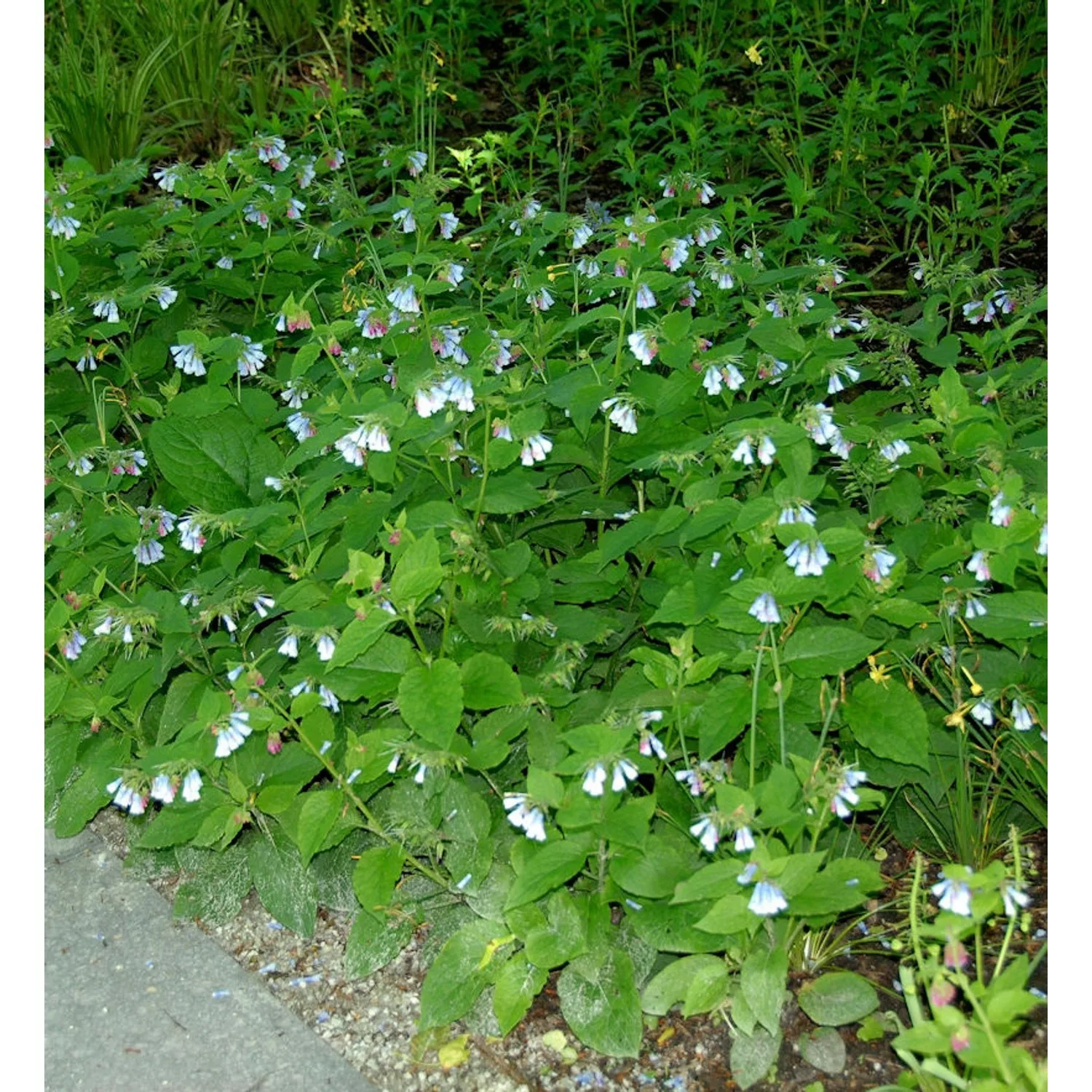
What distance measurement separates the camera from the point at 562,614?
99.3 inches

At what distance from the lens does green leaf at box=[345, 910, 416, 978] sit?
234cm

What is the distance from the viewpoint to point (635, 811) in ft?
6.79

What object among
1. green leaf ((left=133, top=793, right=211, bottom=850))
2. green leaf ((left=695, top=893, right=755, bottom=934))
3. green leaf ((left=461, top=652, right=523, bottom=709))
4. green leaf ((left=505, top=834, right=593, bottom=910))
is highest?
green leaf ((left=461, top=652, right=523, bottom=709))

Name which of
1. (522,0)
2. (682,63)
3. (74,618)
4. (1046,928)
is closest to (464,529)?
(74,618)

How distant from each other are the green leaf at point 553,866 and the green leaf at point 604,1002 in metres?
0.17

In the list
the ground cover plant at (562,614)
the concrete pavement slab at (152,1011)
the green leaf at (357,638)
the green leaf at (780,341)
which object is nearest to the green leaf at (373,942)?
the ground cover plant at (562,614)

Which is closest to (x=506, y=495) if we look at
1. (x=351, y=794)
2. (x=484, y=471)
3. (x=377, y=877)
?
(x=484, y=471)

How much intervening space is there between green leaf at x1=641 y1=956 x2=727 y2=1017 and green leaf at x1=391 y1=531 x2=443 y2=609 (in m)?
0.69

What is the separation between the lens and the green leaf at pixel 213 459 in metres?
2.86

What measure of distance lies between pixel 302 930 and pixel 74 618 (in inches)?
32.4

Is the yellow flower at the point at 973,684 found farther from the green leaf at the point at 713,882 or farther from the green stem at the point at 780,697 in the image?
the green leaf at the point at 713,882

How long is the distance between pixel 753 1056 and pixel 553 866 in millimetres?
406

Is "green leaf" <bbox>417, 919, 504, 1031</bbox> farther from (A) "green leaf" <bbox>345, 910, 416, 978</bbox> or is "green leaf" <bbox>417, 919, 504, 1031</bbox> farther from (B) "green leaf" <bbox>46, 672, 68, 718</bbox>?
(B) "green leaf" <bbox>46, 672, 68, 718</bbox>

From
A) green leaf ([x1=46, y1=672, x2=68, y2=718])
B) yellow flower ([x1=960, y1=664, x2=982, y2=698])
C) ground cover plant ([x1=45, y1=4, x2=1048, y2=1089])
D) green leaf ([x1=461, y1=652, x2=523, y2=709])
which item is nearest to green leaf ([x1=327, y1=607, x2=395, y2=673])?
ground cover plant ([x1=45, y1=4, x2=1048, y2=1089])
